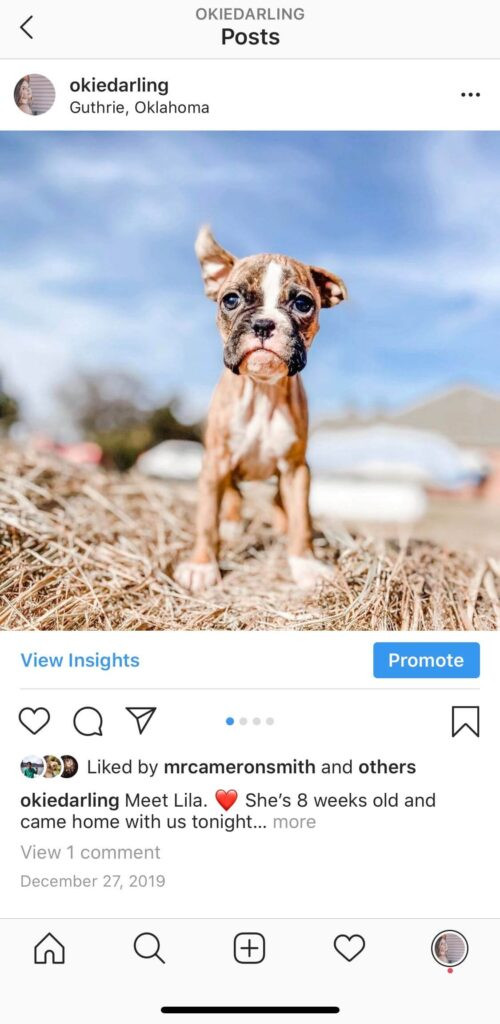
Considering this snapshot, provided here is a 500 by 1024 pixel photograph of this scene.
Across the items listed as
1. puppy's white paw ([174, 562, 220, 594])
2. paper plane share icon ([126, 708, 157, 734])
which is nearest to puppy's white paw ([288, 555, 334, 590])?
puppy's white paw ([174, 562, 220, 594])

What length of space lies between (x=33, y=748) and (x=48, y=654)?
0.63ft

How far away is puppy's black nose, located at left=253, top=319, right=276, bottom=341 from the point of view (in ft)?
5.60

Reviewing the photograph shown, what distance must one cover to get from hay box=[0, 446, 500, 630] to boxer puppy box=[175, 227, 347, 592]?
0.11m

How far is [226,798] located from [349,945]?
1.26ft

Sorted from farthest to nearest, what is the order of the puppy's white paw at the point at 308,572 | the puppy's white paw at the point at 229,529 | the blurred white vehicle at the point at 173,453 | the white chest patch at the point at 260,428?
the blurred white vehicle at the point at 173,453 < the puppy's white paw at the point at 229,529 < the puppy's white paw at the point at 308,572 < the white chest patch at the point at 260,428

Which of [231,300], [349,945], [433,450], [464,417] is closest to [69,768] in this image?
[349,945]

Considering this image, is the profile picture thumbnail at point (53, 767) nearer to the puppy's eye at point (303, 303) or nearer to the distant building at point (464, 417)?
the puppy's eye at point (303, 303)

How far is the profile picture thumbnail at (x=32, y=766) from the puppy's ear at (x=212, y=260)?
3.72ft

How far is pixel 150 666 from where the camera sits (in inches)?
63.3

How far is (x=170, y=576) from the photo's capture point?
217 centimetres

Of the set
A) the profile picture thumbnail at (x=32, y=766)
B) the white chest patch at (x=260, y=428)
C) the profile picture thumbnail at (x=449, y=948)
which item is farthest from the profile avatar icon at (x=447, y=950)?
the white chest patch at (x=260, y=428)
